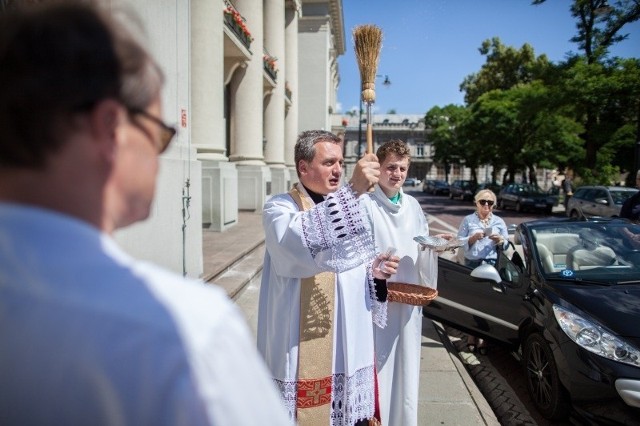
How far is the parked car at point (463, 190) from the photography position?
36.4 m

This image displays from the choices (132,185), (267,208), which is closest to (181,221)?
(267,208)

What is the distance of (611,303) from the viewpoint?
11.3ft

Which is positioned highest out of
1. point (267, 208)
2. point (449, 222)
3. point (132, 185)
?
point (132, 185)

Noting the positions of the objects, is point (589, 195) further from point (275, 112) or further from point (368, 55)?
point (368, 55)

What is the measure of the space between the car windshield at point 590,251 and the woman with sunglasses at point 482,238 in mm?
502

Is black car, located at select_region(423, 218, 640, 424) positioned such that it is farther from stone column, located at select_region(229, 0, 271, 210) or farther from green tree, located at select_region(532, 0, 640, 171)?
green tree, located at select_region(532, 0, 640, 171)

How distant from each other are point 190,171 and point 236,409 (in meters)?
5.82

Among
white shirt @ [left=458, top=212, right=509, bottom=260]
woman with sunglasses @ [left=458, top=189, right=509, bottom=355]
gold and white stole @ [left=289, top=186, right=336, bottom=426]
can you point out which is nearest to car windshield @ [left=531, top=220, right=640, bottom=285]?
woman with sunglasses @ [left=458, top=189, right=509, bottom=355]

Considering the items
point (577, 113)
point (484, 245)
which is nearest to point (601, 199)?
point (577, 113)

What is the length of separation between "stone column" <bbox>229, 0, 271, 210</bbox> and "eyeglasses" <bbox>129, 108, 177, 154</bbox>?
44.8 ft

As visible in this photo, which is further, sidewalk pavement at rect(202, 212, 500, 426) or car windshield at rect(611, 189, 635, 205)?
car windshield at rect(611, 189, 635, 205)

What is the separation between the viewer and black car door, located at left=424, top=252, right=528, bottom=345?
4359 millimetres

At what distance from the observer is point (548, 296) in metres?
3.81

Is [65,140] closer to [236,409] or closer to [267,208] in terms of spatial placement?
[236,409]
